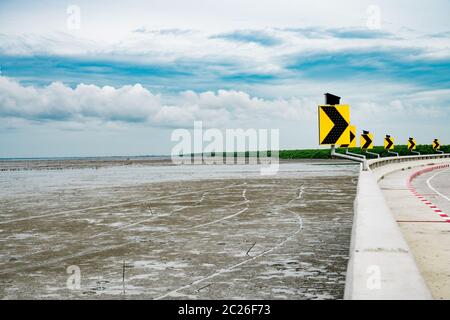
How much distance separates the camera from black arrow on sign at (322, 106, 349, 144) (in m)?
10.2

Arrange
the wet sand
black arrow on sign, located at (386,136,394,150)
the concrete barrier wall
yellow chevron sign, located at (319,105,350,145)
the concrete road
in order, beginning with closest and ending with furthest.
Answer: the concrete barrier wall < the wet sand < the concrete road < yellow chevron sign, located at (319,105,350,145) < black arrow on sign, located at (386,136,394,150)

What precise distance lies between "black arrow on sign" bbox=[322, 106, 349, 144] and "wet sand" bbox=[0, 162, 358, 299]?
191cm

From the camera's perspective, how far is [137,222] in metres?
12.4

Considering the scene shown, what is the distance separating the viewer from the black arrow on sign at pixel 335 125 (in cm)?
1023

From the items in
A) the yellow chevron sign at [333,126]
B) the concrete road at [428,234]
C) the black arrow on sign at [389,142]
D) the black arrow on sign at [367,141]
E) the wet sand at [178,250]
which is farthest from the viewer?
the black arrow on sign at [389,142]

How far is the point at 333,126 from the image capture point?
1032cm

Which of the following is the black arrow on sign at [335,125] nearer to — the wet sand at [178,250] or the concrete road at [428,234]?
the wet sand at [178,250]

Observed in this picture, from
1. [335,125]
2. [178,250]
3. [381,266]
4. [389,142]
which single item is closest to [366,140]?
[389,142]

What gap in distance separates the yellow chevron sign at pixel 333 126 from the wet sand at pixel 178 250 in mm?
1892

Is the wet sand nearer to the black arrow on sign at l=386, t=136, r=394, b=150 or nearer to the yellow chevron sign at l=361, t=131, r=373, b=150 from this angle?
the yellow chevron sign at l=361, t=131, r=373, b=150

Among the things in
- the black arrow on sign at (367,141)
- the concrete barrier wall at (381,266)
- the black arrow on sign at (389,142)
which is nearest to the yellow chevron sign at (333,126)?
the concrete barrier wall at (381,266)

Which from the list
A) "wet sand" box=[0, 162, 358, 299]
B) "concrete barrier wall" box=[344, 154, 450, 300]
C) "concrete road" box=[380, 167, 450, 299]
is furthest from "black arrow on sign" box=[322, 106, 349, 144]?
"concrete barrier wall" box=[344, 154, 450, 300]
